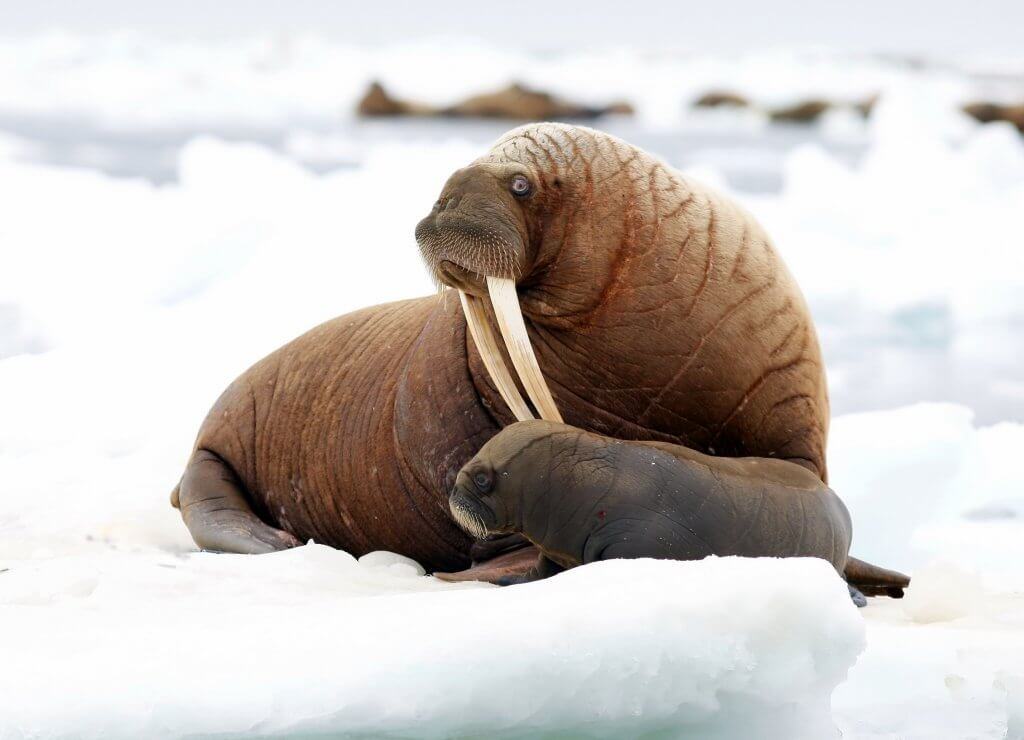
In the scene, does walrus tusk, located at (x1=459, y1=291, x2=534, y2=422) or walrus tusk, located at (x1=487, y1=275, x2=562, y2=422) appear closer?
walrus tusk, located at (x1=487, y1=275, x2=562, y2=422)

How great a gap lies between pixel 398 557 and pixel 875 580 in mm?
1560

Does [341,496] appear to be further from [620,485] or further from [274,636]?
[274,636]

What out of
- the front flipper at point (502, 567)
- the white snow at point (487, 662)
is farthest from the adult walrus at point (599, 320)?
the white snow at point (487, 662)

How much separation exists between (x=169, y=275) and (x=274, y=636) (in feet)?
25.0

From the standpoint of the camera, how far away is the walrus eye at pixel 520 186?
4.55 meters

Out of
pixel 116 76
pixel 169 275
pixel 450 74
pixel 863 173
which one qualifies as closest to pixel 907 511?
pixel 169 275

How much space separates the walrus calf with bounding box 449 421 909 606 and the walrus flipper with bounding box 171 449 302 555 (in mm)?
1360

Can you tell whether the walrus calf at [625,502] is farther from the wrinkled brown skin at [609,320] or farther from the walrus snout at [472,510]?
the wrinkled brown skin at [609,320]

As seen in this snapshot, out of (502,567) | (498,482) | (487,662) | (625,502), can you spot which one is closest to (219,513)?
(502,567)

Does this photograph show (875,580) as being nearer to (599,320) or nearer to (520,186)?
(599,320)

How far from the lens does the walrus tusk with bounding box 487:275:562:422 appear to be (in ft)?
14.6

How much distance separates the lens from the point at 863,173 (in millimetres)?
15109

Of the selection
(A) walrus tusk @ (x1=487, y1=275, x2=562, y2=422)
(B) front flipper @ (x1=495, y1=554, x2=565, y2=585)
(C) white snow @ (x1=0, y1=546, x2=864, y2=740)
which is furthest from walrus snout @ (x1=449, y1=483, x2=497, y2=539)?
(C) white snow @ (x1=0, y1=546, x2=864, y2=740)

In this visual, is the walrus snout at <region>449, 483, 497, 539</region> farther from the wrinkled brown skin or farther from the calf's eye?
the wrinkled brown skin
